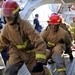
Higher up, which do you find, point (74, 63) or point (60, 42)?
point (60, 42)

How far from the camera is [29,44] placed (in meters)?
4.89

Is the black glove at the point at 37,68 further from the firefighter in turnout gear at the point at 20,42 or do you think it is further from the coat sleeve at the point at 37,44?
the coat sleeve at the point at 37,44

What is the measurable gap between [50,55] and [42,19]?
1646 centimetres

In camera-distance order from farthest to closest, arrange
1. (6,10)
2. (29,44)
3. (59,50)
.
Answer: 1. (59,50)
2. (29,44)
3. (6,10)

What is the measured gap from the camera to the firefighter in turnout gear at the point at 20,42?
15.0 ft

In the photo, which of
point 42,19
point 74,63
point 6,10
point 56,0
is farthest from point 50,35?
point 42,19

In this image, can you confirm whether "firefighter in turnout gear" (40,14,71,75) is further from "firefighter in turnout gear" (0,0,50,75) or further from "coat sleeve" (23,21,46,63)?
"coat sleeve" (23,21,46,63)

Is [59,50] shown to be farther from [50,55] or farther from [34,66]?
[34,66]

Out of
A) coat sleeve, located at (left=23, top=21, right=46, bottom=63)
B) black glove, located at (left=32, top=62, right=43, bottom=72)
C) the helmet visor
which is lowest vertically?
black glove, located at (left=32, top=62, right=43, bottom=72)

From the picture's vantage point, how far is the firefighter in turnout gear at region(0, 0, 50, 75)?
457cm

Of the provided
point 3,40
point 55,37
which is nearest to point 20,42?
point 3,40

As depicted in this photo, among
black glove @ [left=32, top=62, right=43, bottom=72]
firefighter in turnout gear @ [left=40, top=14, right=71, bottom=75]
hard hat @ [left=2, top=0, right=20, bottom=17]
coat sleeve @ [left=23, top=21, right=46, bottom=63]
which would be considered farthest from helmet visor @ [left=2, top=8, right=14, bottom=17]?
firefighter in turnout gear @ [left=40, top=14, right=71, bottom=75]

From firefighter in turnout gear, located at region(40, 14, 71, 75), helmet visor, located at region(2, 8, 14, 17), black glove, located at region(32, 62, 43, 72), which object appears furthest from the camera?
firefighter in turnout gear, located at region(40, 14, 71, 75)

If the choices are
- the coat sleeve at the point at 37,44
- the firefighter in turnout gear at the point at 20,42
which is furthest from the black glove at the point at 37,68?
the coat sleeve at the point at 37,44
